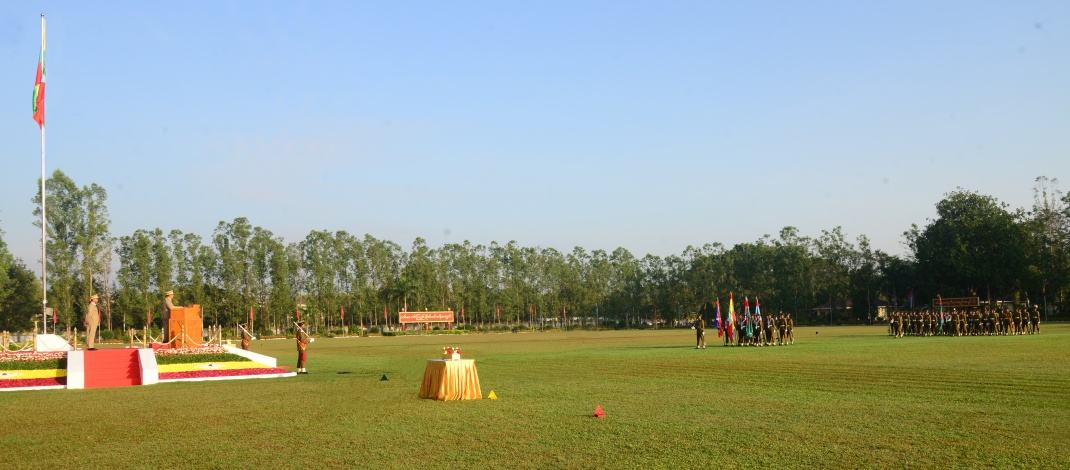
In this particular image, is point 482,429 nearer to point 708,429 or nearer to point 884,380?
point 708,429

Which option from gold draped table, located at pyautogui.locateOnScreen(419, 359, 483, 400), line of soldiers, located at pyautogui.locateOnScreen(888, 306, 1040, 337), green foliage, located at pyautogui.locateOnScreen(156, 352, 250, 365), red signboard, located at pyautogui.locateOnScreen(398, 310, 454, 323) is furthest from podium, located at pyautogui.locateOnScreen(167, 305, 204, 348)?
red signboard, located at pyautogui.locateOnScreen(398, 310, 454, 323)

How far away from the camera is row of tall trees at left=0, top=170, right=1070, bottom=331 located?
271ft

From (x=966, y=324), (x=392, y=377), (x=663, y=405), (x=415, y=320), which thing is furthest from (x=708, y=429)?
(x=415, y=320)

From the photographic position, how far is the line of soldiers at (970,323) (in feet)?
147

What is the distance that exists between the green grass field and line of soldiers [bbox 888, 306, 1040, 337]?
25827 millimetres

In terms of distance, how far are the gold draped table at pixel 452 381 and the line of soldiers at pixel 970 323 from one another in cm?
3647

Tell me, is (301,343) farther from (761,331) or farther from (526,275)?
(526,275)

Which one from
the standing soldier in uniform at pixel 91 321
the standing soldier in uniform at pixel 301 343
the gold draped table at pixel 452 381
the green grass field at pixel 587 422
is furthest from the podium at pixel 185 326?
the gold draped table at pixel 452 381

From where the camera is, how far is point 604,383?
62.6 ft

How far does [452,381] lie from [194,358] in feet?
38.2

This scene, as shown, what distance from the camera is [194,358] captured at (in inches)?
950

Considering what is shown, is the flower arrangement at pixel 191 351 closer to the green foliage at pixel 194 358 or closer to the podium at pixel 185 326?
the green foliage at pixel 194 358

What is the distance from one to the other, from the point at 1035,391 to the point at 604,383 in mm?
8489

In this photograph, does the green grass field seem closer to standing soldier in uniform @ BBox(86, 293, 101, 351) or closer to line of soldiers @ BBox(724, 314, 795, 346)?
standing soldier in uniform @ BBox(86, 293, 101, 351)
